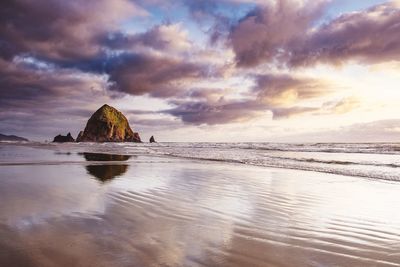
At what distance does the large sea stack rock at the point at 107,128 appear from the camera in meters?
125

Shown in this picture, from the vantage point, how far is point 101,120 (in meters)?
128

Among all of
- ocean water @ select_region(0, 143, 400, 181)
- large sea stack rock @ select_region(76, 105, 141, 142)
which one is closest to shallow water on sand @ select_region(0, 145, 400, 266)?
ocean water @ select_region(0, 143, 400, 181)

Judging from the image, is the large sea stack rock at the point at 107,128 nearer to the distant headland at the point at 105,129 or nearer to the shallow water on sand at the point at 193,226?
the distant headland at the point at 105,129

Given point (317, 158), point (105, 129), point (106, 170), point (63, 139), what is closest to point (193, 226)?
point (106, 170)

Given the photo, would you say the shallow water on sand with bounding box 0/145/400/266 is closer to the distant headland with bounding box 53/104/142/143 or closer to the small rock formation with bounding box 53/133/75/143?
the small rock formation with bounding box 53/133/75/143

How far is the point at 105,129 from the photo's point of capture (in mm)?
125562

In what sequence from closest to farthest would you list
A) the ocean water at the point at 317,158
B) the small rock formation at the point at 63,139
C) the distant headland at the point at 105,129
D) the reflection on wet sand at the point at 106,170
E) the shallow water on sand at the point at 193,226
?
the shallow water on sand at the point at 193,226, the reflection on wet sand at the point at 106,170, the ocean water at the point at 317,158, the small rock formation at the point at 63,139, the distant headland at the point at 105,129

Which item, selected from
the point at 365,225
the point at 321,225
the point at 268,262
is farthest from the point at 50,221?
the point at 365,225

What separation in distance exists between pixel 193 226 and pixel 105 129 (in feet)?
410

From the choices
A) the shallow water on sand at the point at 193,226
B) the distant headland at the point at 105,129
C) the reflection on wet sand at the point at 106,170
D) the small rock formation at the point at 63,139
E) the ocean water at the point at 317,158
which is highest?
the distant headland at the point at 105,129

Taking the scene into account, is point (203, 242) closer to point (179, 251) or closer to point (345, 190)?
point (179, 251)

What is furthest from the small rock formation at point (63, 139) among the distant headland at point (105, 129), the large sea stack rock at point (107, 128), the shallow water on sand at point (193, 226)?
the shallow water on sand at point (193, 226)

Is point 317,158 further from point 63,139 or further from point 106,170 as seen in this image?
point 63,139

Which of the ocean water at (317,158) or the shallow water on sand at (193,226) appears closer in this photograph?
the shallow water on sand at (193,226)
